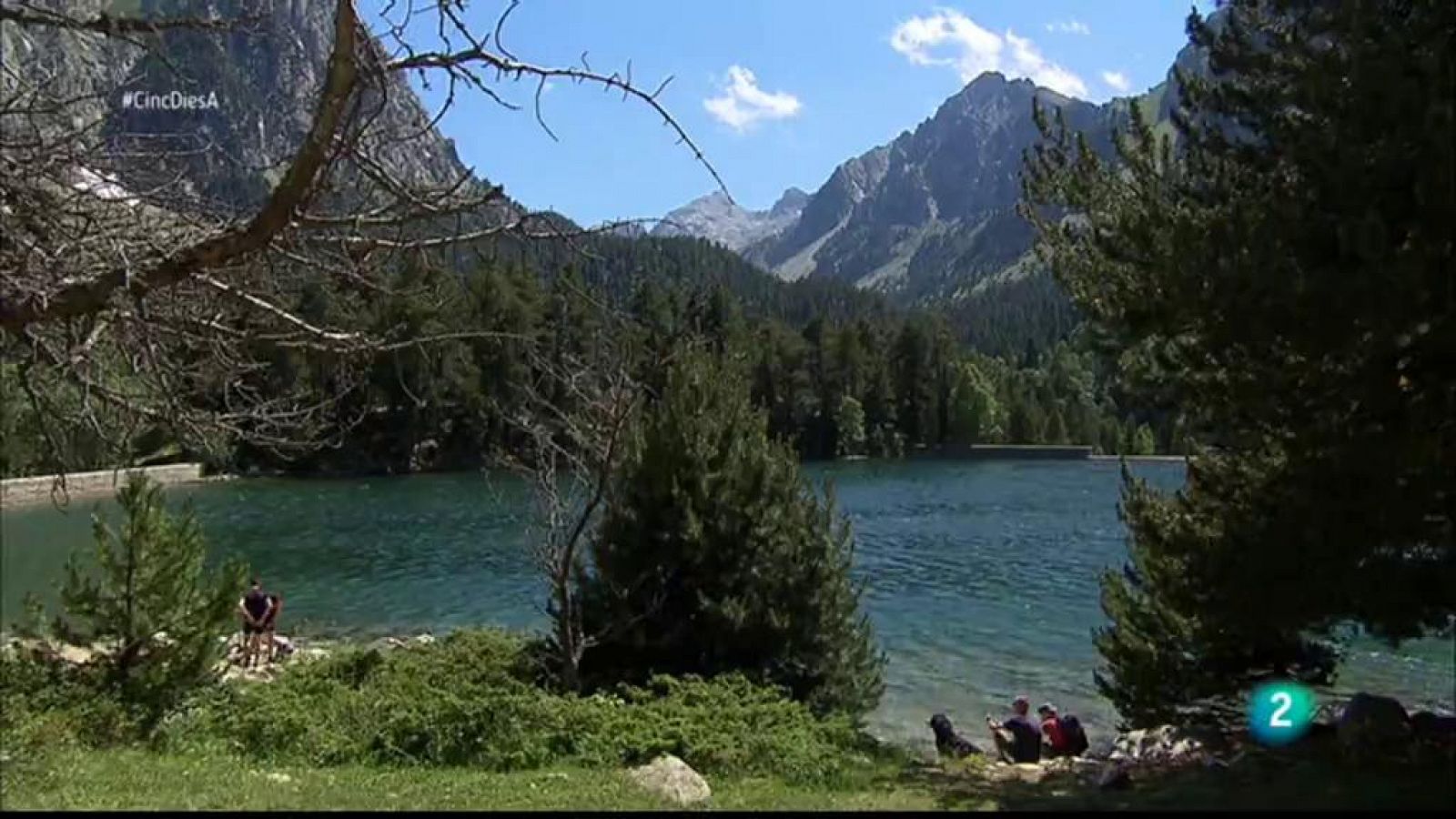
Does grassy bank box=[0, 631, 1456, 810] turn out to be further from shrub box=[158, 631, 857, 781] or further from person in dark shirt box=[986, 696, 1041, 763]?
person in dark shirt box=[986, 696, 1041, 763]

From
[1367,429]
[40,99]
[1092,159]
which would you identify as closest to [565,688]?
[1092,159]

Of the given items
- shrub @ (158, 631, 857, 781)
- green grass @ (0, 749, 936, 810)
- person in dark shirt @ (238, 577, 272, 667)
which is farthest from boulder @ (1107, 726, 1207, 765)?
person in dark shirt @ (238, 577, 272, 667)

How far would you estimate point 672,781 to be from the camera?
9.58m

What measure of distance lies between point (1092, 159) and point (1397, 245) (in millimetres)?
3781

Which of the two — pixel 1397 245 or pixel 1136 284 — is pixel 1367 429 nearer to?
pixel 1397 245

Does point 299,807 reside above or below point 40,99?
below

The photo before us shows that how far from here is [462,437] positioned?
237ft

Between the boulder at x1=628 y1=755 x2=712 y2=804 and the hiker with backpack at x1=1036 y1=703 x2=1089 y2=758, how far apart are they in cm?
612

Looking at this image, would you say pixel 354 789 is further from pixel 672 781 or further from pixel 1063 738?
pixel 1063 738

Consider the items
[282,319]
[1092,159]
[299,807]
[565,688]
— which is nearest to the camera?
[282,319]

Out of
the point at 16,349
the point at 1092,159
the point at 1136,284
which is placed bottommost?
the point at 16,349

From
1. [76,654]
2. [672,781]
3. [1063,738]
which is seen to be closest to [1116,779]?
[672,781]

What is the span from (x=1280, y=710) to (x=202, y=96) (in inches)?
400

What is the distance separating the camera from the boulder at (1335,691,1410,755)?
29.0 feet
